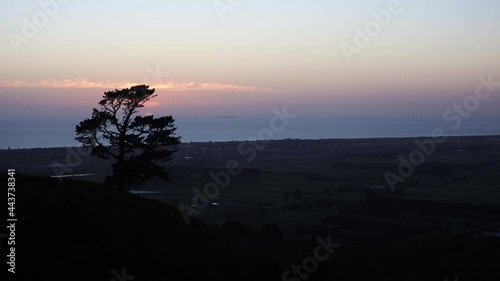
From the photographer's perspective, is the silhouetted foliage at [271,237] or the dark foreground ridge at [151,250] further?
the silhouetted foliage at [271,237]

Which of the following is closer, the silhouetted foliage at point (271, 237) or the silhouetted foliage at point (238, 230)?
the silhouetted foliage at point (271, 237)

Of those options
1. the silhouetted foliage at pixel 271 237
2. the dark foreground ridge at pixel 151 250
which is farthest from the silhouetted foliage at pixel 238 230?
the dark foreground ridge at pixel 151 250

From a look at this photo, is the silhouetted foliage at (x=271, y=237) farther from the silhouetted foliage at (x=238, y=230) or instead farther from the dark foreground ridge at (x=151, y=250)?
the dark foreground ridge at (x=151, y=250)

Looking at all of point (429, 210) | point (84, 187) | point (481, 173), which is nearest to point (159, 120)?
point (84, 187)

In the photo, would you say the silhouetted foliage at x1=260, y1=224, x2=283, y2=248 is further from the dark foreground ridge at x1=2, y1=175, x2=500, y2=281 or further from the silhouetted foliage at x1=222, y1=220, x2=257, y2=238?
the dark foreground ridge at x1=2, y1=175, x2=500, y2=281

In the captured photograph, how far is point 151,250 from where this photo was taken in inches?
800

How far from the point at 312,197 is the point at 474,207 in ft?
67.0

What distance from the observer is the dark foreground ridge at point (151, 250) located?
59.1ft

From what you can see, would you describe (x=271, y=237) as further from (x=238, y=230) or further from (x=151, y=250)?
(x=151, y=250)

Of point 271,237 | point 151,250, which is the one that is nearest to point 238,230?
point 271,237

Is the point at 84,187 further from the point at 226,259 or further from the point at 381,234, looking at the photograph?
the point at 381,234

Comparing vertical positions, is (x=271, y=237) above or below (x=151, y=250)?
below

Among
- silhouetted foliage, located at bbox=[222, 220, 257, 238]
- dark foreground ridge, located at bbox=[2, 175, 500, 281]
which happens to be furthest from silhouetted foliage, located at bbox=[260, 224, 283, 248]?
dark foreground ridge, located at bbox=[2, 175, 500, 281]

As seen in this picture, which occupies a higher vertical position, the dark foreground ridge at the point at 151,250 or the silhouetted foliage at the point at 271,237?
the dark foreground ridge at the point at 151,250
